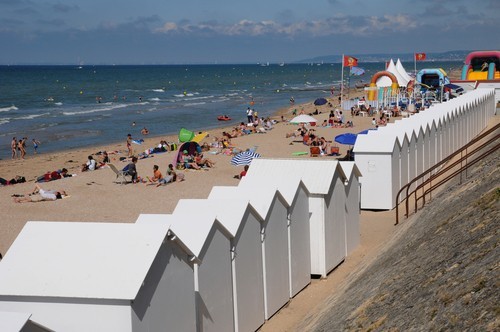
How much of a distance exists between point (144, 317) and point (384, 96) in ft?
130

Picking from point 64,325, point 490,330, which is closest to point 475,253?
point 490,330

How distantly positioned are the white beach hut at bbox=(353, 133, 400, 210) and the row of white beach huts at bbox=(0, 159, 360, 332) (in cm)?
463

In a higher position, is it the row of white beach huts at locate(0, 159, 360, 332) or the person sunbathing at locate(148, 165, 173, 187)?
the row of white beach huts at locate(0, 159, 360, 332)

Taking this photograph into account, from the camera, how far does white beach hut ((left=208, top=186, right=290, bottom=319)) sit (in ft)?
32.0

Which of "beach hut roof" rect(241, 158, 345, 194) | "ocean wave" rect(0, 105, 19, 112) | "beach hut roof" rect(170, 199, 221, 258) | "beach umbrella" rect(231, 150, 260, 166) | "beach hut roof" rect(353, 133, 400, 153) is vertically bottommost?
"ocean wave" rect(0, 105, 19, 112)

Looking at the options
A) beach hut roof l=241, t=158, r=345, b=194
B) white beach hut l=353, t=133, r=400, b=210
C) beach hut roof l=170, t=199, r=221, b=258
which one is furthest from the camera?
white beach hut l=353, t=133, r=400, b=210

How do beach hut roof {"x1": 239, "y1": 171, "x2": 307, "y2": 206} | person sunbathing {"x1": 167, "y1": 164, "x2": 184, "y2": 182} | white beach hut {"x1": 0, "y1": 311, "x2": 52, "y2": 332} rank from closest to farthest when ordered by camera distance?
white beach hut {"x1": 0, "y1": 311, "x2": 52, "y2": 332}, beach hut roof {"x1": 239, "y1": 171, "x2": 307, "y2": 206}, person sunbathing {"x1": 167, "y1": 164, "x2": 184, "y2": 182}

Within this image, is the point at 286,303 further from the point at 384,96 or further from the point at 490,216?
the point at 384,96

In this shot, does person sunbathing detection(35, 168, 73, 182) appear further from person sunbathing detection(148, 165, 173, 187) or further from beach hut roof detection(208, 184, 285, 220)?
beach hut roof detection(208, 184, 285, 220)

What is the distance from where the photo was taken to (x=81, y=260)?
676 cm

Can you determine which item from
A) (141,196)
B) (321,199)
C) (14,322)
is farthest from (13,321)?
(141,196)

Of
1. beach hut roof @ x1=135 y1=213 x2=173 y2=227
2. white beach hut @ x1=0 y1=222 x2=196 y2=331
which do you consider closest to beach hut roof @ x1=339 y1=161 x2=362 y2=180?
beach hut roof @ x1=135 y1=213 x2=173 y2=227

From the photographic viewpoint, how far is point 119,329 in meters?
6.38

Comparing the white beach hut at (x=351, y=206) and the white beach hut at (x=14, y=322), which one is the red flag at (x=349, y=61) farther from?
the white beach hut at (x=14, y=322)
